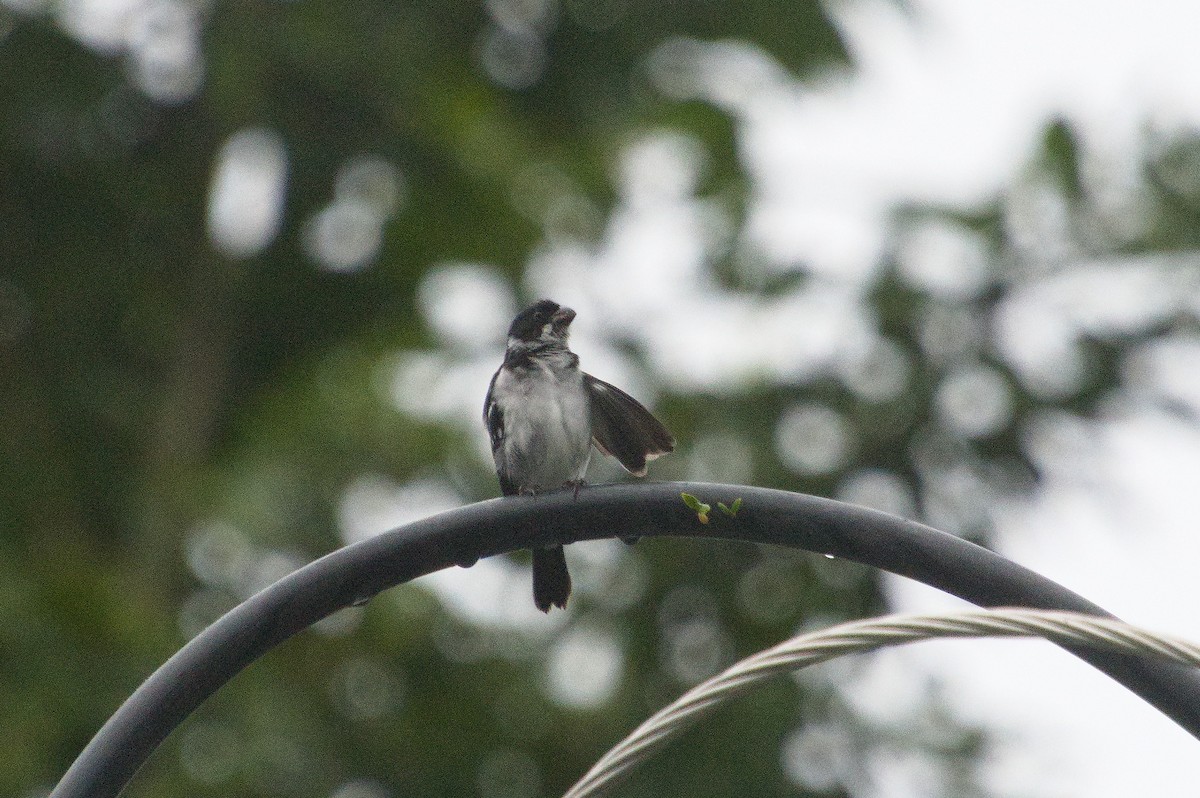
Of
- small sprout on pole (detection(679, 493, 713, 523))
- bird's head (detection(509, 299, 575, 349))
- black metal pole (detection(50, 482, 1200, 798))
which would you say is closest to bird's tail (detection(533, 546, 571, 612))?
bird's head (detection(509, 299, 575, 349))

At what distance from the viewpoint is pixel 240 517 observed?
700 centimetres

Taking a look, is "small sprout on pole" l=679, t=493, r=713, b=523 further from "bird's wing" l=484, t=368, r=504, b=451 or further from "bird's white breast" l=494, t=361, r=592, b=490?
"bird's wing" l=484, t=368, r=504, b=451

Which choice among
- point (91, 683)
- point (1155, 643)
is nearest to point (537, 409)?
point (1155, 643)

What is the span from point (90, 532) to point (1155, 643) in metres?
7.24

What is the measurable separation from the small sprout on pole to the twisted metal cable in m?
0.49

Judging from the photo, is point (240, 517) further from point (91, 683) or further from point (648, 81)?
point (648, 81)

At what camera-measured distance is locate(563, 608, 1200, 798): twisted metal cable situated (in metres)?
1.76

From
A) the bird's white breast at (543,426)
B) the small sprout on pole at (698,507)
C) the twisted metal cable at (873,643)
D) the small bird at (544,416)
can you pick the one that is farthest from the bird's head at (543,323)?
the twisted metal cable at (873,643)

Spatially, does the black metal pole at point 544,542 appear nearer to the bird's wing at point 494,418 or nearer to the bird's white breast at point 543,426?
the bird's white breast at point 543,426

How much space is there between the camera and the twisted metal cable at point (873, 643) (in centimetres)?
176

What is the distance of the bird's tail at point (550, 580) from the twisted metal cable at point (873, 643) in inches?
61.5

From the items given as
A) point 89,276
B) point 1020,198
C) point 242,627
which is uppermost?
point 1020,198

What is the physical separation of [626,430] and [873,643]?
1412 mm

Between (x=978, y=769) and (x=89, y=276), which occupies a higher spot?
(x=89, y=276)
